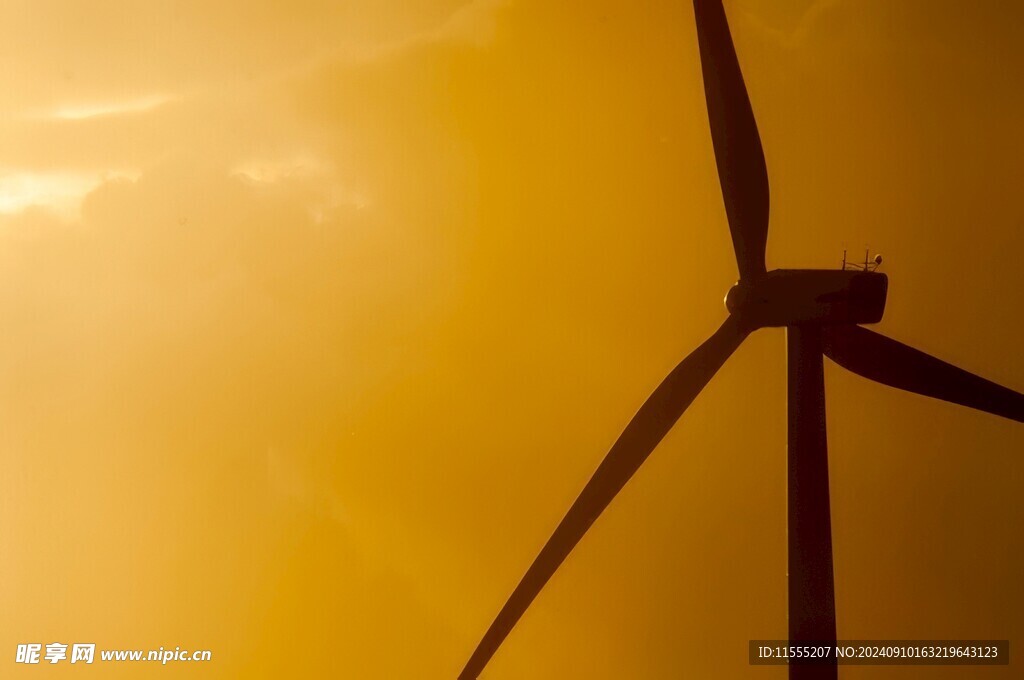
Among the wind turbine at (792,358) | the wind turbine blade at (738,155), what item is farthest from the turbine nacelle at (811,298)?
the wind turbine blade at (738,155)

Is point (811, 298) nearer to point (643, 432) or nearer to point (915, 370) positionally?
point (915, 370)

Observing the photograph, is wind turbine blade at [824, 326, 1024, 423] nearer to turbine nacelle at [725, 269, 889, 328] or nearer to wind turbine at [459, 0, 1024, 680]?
wind turbine at [459, 0, 1024, 680]

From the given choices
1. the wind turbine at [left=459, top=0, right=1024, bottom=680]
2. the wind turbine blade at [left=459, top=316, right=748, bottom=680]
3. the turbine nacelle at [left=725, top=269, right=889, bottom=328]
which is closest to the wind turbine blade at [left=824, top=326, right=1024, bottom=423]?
the wind turbine at [left=459, top=0, right=1024, bottom=680]

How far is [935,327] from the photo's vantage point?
4602mm

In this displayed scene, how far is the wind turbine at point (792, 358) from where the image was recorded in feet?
10.5

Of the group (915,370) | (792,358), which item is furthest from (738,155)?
(915,370)

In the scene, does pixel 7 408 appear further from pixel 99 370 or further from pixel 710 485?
pixel 710 485

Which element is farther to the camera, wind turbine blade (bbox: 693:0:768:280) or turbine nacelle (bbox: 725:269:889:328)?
wind turbine blade (bbox: 693:0:768:280)

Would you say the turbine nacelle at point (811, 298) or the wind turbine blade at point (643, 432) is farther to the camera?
the wind turbine blade at point (643, 432)

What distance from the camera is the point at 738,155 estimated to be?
10.8 ft

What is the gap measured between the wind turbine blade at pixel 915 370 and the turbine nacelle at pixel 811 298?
0.15 metres

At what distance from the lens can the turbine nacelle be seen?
316 centimetres

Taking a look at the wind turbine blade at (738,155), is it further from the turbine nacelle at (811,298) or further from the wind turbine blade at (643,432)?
the wind turbine blade at (643,432)

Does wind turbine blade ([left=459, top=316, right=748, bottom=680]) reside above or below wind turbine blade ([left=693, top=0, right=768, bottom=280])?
below
